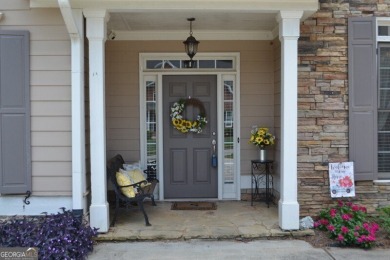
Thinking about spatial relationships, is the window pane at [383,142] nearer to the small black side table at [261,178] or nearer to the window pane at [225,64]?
the small black side table at [261,178]

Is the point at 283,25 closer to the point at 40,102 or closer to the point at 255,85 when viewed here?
the point at 255,85

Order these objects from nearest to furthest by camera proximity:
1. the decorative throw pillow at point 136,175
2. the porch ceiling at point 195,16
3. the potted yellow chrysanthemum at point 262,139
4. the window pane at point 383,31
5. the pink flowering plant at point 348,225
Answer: the pink flowering plant at point 348,225 < the porch ceiling at point 195,16 < the window pane at point 383,31 < the decorative throw pillow at point 136,175 < the potted yellow chrysanthemum at point 262,139

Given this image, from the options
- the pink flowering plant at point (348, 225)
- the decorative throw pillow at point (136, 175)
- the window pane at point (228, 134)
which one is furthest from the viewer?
the window pane at point (228, 134)

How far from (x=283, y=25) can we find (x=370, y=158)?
6.30ft

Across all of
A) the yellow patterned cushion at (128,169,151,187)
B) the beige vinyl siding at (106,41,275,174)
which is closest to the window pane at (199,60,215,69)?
the beige vinyl siding at (106,41,275,174)

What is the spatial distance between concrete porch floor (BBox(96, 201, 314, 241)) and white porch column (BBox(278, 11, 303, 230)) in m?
0.23

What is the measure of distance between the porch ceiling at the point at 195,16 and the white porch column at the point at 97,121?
0.28 meters

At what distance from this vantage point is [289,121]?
4648 mm

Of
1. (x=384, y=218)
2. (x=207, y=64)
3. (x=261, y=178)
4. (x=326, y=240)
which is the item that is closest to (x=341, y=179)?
Answer: (x=384, y=218)

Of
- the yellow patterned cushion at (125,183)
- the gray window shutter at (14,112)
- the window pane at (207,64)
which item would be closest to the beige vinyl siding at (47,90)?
the gray window shutter at (14,112)

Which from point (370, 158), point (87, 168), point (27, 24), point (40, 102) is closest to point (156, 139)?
point (87, 168)

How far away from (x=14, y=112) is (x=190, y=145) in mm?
2531

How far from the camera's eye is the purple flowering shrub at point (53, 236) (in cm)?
391

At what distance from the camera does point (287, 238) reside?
15.1 ft
